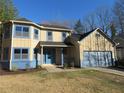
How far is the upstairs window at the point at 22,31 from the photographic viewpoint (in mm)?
18453

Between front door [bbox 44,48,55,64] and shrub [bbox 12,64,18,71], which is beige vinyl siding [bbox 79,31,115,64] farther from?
shrub [bbox 12,64,18,71]

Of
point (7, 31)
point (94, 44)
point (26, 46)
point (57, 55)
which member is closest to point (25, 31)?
point (26, 46)

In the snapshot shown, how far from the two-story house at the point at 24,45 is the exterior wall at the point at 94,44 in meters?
2.72

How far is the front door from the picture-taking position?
69.8 feet

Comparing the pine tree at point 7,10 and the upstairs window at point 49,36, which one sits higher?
the pine tree at point 7,10

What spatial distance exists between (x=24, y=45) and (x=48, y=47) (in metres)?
3.86

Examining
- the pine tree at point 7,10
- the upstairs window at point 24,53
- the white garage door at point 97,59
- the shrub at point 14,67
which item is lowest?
the shrub at point 14,67

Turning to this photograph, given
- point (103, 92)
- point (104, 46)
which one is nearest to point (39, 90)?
point (103, 92)

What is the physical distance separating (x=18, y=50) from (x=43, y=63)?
4.39m

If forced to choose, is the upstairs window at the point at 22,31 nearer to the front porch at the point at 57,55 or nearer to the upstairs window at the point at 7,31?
the upstairs window at the point at 7,31

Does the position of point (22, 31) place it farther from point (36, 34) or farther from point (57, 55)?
point (57, 55)

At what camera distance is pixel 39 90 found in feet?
28.6

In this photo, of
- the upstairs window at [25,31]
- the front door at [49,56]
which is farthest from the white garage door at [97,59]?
the upstairs window at [25,31]

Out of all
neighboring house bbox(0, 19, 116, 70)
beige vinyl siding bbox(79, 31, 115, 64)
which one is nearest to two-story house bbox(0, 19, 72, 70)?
neighboring house bbox(0, 19, 116, 70)
